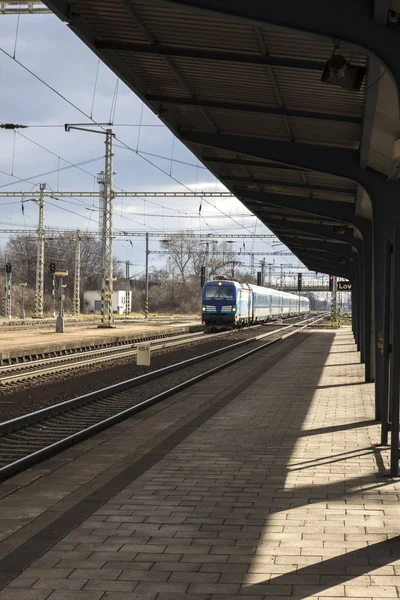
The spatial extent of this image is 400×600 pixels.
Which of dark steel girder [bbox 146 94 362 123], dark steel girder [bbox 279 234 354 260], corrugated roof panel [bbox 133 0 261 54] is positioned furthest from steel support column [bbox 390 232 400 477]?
dark steel girder [bbox 279 234 354 260]

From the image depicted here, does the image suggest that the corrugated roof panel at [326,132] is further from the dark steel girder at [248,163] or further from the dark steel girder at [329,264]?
the dark steel girder at [329,264]

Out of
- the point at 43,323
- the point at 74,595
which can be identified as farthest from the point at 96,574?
the point at 43,323

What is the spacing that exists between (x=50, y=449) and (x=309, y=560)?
456 cm

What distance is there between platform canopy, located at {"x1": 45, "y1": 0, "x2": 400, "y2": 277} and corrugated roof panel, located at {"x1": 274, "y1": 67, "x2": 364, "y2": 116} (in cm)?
2

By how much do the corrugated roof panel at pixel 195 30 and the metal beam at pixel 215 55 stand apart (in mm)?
85

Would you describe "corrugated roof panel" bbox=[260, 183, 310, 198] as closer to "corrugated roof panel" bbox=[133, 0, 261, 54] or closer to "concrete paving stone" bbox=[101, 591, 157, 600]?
"corrugated roof panel" bbox=[133, 0, 261, 54]

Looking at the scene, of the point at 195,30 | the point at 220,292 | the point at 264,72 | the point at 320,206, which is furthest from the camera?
the point at 220,292

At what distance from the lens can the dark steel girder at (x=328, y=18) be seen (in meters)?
6.09

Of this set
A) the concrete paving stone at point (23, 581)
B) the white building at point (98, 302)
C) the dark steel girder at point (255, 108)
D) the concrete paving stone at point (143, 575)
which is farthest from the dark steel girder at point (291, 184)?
the white building at point (98, 302)

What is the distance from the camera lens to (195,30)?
334 inches

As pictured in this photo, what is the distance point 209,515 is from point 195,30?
463cm

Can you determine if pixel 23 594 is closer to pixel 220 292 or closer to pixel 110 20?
pixel 110 20

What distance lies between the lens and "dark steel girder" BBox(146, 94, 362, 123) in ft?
34.3

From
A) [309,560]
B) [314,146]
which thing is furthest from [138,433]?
[309,560]
